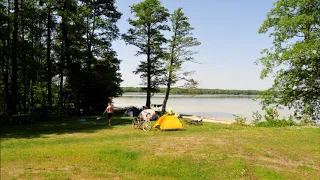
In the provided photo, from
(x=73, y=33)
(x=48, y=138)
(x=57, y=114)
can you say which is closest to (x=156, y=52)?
(x=73, y=33)

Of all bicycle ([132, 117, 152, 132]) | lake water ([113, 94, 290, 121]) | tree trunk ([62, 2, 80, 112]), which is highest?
tree trunk ([62, 2, 80, 112])

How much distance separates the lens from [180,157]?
1026 centimetres

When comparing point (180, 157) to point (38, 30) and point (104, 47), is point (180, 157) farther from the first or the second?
point (38, 30)

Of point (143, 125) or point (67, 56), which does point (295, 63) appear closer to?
point (143, 125)

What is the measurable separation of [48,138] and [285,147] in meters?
11.7

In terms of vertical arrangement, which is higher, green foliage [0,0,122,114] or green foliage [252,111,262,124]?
green foliage [0,0,122,114]

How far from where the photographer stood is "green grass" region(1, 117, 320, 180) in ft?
27.8

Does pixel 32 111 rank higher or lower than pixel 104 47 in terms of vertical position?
lower

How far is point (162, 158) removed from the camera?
33.3 ft

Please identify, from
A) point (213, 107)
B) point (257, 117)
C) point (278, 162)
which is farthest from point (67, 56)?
point (213, 107)

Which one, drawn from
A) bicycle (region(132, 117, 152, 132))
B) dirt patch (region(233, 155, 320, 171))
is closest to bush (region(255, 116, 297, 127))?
bicycle (region(132, 117, 152, 132))

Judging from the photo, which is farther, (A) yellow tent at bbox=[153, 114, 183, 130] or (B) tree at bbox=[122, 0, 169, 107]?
(B) tree at bbox=[122, 0, 169, 107]

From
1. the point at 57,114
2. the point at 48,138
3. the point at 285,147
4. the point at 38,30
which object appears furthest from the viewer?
the point at 38,30

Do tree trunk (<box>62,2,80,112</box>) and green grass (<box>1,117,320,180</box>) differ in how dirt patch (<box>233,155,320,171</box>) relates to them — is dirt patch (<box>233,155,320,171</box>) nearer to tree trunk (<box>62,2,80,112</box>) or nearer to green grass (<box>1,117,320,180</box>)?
green grass (<box>1,117,320,180</box>)
